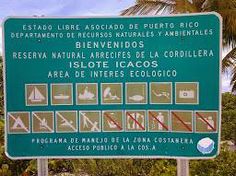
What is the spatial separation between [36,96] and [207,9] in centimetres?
1192

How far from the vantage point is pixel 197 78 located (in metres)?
4.04

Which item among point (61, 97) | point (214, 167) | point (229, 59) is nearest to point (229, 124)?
point (229, 59)

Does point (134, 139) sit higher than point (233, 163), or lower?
higher

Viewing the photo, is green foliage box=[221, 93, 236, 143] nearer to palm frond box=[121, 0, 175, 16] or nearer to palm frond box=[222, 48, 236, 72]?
palm frond box=[222, 48, 236, 72]

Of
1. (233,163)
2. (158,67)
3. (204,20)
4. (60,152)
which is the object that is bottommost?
(233,163)

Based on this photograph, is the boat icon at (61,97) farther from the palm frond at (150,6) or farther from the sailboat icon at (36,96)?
the palm frond at (150,6)

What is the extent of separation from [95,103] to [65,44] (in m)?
0.53

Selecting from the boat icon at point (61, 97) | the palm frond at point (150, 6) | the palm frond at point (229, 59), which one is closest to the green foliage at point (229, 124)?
the palm frond at point (229, 59)

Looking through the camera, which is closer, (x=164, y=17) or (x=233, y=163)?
(x=164, y=17)

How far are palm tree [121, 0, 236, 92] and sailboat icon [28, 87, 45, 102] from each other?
1067cm

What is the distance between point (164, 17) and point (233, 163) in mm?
2835

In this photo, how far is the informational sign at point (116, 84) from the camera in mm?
4051

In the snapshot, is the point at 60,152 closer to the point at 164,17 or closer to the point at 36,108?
the point at 36,108

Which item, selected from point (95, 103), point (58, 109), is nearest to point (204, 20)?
point (95, 103)
